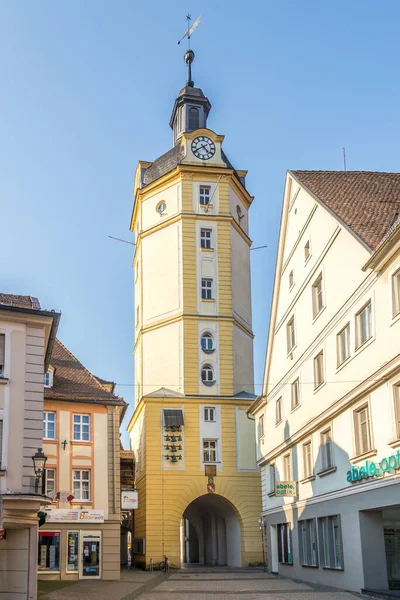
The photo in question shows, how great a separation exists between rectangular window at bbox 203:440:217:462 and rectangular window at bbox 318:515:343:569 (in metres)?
21.4

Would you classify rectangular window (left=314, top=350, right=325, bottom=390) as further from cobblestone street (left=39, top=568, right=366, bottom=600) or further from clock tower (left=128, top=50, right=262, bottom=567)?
clock tower (left=128, top=50, right=262, bottom=567)

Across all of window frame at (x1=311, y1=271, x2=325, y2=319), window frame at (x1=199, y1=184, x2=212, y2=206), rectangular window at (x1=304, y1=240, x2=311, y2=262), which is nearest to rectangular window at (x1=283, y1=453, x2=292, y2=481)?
window frame at (x1=311, y1=271, x2=325, y2=319)

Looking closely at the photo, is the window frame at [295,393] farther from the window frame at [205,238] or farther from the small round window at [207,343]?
the window frame at [205,238]

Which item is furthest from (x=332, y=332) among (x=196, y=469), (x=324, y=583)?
(x=196, y=469)

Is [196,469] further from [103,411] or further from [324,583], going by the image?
[324,583]

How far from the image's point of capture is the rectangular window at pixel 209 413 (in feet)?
166

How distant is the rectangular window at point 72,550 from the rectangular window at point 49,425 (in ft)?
15.1

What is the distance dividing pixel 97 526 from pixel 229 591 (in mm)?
11654

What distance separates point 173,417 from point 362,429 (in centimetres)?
2620

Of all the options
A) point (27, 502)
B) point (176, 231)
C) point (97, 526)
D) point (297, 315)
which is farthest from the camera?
point (176, 231)

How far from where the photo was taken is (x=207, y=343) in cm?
5228

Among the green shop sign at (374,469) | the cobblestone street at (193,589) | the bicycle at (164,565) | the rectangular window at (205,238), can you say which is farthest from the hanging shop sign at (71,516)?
the rectangular window at (205,238)

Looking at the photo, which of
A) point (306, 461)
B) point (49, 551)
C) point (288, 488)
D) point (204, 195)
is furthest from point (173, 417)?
point (306, 461)

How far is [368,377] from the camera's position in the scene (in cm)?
2331
